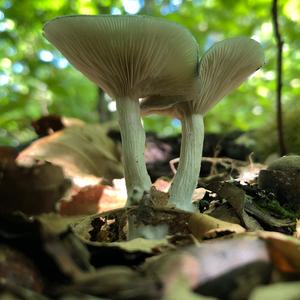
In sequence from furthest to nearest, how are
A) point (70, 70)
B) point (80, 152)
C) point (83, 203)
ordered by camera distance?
point (70, 70) → point (80, 152) → point (83, 203)

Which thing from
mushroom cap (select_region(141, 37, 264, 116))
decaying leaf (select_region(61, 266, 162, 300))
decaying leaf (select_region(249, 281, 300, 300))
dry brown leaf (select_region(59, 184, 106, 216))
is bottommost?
dry brown leaf (select_region(59, 184, 106, 216))

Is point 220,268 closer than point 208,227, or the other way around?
point 220,268

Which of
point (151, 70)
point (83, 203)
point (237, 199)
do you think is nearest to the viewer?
point (237, 199)

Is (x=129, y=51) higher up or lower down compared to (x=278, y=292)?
higher up

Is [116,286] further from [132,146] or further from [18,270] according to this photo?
[132,146]

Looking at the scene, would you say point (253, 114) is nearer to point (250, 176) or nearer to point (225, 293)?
point (250, 176)

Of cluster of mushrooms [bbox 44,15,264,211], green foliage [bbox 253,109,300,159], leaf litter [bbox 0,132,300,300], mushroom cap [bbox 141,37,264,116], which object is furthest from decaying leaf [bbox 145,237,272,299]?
green foliage [bbox 253,109,300,159]

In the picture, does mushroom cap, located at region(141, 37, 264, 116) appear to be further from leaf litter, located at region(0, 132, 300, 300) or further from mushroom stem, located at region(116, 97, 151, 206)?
leaf litter, located at region(0, 132, 300, 300)

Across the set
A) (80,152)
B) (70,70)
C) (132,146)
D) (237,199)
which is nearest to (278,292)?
(237,199)
